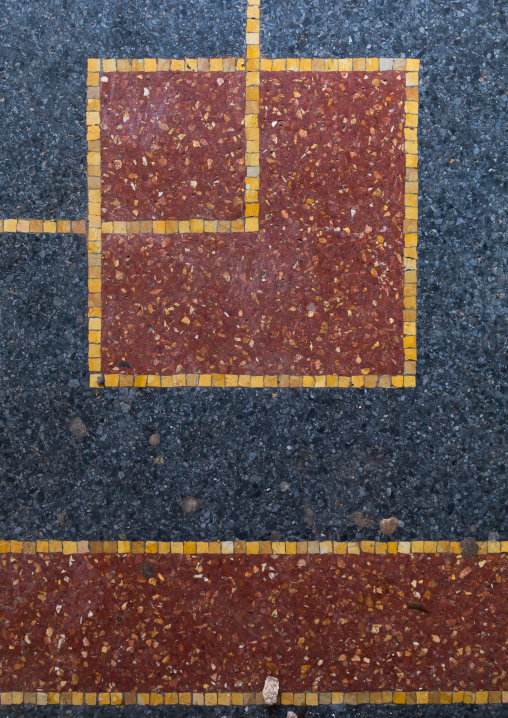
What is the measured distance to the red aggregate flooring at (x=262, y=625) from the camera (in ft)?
7.14

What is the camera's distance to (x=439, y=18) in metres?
2.18

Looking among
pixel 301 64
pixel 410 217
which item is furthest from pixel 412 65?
pixel 410 217

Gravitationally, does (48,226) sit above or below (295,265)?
above

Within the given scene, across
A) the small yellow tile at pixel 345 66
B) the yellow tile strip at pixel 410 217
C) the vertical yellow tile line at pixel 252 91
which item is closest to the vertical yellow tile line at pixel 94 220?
the vertical yellow tile line at pixel 252 91

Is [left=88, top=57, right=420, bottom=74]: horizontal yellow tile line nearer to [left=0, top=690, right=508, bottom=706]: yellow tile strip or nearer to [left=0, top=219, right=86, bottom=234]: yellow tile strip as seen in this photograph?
[left=0, top=219, right=86, bottom=234]: yellow tile strip

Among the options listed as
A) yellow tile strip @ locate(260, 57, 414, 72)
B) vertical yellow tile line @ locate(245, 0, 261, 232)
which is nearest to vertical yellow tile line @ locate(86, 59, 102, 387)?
vertical yellow tile line @ locate(245, 0, 261, 232)

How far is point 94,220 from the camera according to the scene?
87.4 inches

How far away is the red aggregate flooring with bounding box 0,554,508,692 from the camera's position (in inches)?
85.7

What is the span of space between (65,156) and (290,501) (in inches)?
82.9

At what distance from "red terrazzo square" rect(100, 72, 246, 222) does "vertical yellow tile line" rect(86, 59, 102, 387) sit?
0.13 feet

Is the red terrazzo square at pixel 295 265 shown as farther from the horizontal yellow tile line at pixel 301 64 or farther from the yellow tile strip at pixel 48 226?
the yellow tile strip at pixel 48 226

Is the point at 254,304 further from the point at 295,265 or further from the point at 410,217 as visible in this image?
the point at 410,217

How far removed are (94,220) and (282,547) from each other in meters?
1.93

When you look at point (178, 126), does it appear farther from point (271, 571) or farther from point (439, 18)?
point (271, 571)
